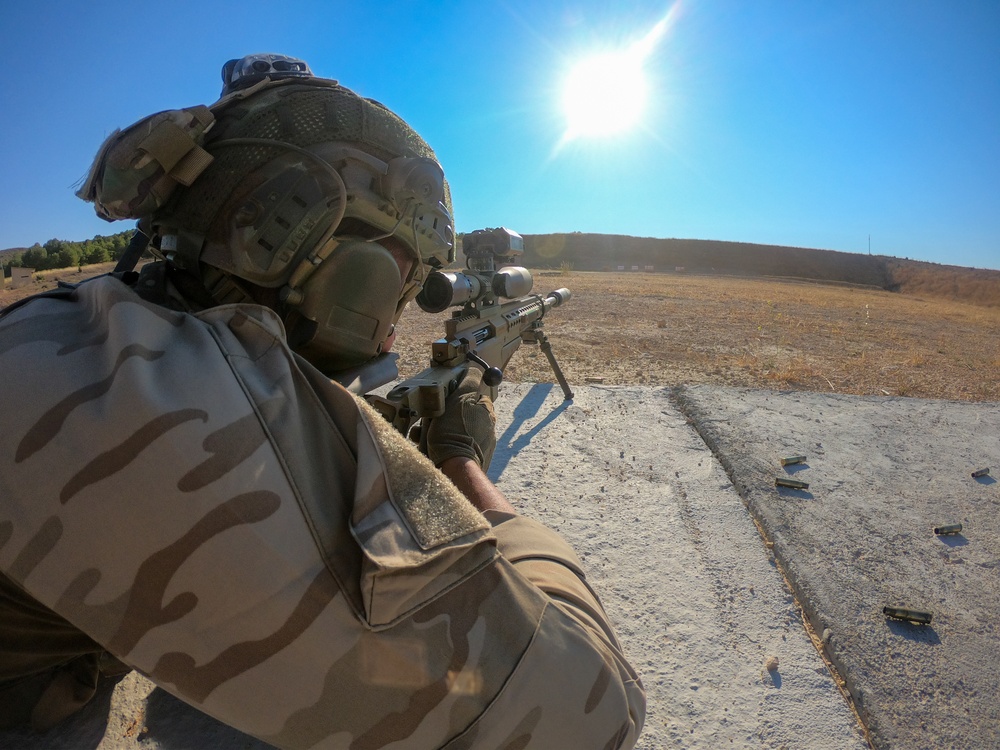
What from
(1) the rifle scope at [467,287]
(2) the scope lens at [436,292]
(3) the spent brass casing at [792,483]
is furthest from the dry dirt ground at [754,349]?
(2) the scope lens at [436,292]

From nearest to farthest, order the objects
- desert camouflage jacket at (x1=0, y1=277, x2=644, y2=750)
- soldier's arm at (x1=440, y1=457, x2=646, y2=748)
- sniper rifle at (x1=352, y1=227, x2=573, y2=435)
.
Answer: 1. desert camouflage jacket at (x1=0, y1=277, x2=644, y2=750)
2. soldier's arm at (x1=440, y1=457, x2=646, y2=748)
3. sniper rifle at (x1=352, y1=227, x2=573, y2=435)

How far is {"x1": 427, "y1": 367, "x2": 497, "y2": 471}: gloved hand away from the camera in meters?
1.84

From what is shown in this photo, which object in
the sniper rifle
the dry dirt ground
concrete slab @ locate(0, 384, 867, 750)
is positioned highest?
the sniper rifle

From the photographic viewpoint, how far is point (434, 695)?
29.3 inches

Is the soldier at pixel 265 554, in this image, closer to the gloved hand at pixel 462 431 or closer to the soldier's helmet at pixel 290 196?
the soldier's helmet at pixel 290 196

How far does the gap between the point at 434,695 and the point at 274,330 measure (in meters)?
0.57

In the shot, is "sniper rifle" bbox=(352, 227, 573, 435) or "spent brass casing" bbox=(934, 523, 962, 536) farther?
"spent brass casing" bbox=(934, 523, 962, 536)

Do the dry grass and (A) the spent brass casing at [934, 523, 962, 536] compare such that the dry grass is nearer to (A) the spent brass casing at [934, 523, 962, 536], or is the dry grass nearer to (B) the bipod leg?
(B) the bipod leg

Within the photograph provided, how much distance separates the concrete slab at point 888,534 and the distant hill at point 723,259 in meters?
30.8

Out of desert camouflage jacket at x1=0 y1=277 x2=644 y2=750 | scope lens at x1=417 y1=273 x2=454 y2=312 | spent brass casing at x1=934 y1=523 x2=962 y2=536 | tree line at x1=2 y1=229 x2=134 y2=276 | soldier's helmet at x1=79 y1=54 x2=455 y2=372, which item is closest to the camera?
desert camouflage jacket at x1=0 y1=277 x2=644 y2=750

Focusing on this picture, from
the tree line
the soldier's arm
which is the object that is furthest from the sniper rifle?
the tree line

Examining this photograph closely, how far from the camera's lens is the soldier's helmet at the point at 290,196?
1.25m

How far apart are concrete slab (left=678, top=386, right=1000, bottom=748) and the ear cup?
177 centimetres

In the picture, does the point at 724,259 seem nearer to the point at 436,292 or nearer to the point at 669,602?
the point at 436,292
